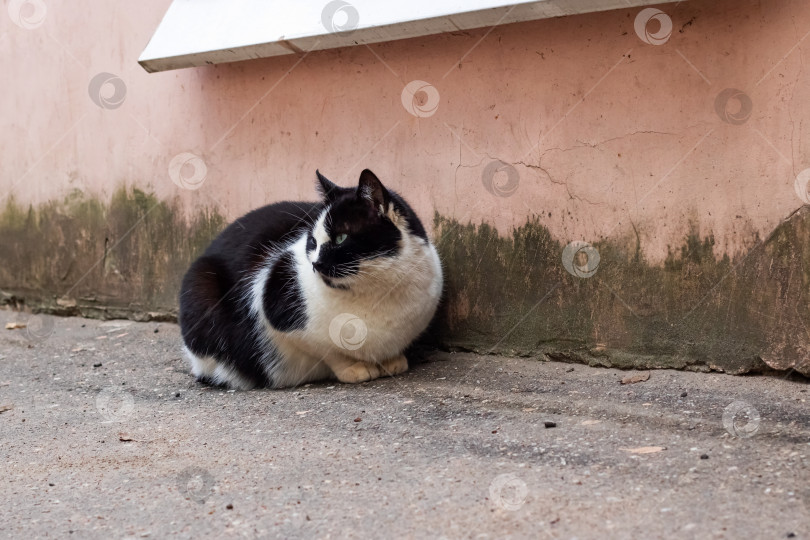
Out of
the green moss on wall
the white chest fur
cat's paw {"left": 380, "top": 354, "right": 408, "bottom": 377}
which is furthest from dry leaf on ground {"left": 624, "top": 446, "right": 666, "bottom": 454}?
the green moss on wall

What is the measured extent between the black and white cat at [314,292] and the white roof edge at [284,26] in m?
0.81

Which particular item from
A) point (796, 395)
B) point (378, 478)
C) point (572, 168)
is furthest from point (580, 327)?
A: point (378, 478)

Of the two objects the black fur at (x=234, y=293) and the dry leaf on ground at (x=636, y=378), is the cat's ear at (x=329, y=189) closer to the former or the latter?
the black fur at (x=234, y=293)

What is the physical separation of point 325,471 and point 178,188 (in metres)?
2.85

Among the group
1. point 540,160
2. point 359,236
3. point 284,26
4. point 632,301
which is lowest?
point 632,301

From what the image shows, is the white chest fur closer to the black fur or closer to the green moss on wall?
the black fur

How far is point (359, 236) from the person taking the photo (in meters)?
3.27

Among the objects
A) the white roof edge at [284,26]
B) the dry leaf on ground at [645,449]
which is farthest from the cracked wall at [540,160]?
the dry leaf on ground at [645,449]

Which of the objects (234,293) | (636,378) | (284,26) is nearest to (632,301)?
(636,378)

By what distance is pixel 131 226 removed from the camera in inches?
202

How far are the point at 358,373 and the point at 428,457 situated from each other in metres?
1.05

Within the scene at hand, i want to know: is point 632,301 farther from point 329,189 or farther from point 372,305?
point 329,189

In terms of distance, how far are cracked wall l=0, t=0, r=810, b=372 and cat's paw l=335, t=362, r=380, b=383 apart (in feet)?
1.61

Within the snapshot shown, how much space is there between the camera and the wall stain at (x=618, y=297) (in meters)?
2.99
